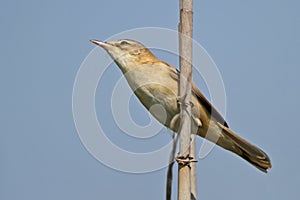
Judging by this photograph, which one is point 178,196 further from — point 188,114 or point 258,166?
point 258,166

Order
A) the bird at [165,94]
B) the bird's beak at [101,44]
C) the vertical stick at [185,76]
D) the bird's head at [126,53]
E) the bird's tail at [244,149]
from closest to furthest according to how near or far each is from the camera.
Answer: the vertical stick at [185,76], the bird's tail at [244,149], the bird's beak at [101,44], the bird at [165,94], the bird's head at [126,53]

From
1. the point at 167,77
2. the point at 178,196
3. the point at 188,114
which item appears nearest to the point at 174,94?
the point at 167,77

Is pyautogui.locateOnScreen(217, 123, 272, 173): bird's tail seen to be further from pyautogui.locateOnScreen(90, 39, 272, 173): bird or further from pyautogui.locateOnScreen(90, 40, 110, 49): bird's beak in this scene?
pyautogui.locateOnScreen(90, 40, 110, 49): bird's beak

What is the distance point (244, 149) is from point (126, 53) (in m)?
1.33

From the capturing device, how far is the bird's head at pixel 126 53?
4789 millimetres

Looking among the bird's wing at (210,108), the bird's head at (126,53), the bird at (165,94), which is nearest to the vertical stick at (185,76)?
the bird at (165,94)

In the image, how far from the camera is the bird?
468cm

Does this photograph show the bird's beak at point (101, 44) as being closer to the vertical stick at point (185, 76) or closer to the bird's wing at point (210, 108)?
the bird's wing at point (210, 108)

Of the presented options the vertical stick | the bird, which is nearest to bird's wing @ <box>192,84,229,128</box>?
the bird

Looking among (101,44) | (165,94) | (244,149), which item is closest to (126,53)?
(101,44)

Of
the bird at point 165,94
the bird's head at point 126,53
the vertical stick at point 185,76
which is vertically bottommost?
the vertical stick at point 185,76

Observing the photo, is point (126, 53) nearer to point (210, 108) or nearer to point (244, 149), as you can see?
point (210, 108)

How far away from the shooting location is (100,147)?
10.8 ft

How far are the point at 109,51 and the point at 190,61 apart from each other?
169 cm
